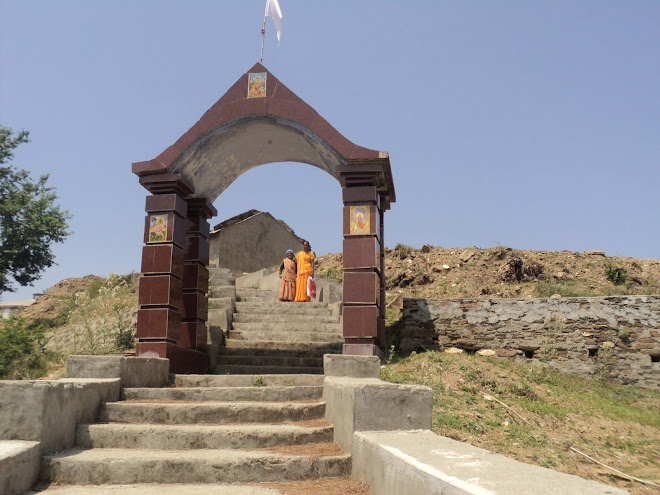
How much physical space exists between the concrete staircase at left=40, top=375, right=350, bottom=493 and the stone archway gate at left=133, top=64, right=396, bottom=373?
2.73 meters

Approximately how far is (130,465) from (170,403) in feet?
4.57

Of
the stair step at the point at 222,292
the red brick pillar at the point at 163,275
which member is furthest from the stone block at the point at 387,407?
the stair step at the point at 222,292

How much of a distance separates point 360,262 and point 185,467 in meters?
4.99

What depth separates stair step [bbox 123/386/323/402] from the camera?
6.83 m

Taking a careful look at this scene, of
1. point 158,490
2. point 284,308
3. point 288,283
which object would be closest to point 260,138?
point 284,308

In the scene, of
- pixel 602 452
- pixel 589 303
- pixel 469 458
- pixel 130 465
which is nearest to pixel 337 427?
pixel 130 465

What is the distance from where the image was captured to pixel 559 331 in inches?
529

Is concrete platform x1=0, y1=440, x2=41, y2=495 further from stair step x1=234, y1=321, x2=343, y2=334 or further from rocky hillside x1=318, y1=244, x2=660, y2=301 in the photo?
rocky hillside x1=318, y1=244, x2=660, y2=301

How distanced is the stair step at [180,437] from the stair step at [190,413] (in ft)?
1.43

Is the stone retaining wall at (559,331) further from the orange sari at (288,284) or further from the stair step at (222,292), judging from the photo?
the stair step at (222,292)

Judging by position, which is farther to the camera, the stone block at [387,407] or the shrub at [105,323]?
the shrub at [105,323]

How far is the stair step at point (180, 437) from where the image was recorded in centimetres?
555

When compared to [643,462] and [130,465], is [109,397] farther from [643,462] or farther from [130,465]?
[643,462]

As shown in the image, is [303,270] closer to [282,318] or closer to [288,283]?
[288,283]
